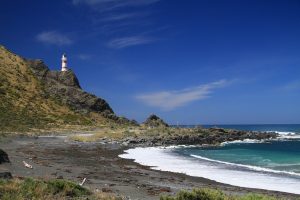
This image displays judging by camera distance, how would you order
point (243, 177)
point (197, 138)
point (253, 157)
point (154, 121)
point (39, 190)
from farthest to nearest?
point (154, 121) < point (197, 138) < point (253, 157) < point (243, 177) < point (39, 190)

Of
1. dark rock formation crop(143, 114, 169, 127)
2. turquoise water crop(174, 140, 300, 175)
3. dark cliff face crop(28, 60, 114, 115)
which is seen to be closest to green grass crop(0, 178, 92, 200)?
turquoise water crop(174, 140, 300, 175)

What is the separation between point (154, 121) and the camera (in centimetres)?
9594

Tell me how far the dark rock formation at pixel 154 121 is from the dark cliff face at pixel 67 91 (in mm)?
11561

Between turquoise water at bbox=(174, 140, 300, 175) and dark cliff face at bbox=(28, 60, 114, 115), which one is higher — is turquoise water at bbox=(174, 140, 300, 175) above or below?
below

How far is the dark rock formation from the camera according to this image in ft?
311

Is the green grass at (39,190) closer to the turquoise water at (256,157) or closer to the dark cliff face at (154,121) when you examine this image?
the turquoise water at (256,157)

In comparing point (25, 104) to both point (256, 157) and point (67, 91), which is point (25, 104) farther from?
point (256, 157)

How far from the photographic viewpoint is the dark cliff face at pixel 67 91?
97.9m

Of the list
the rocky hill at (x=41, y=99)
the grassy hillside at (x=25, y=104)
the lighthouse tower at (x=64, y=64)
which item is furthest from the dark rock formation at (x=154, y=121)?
the lighthouse tower at (x=64, y=64)

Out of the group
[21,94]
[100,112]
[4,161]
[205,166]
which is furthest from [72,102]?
[4,161]

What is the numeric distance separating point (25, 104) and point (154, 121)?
30.3 meters

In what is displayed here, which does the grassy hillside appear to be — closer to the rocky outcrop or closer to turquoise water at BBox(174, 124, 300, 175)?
the rocky outcrop

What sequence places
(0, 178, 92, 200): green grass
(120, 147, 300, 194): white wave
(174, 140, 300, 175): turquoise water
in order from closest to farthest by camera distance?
1. (0, 178, 92, 200): green grass
2. (120, 147, 300, 194): white wave
3. (174, 140, 300, 175): turquoise water

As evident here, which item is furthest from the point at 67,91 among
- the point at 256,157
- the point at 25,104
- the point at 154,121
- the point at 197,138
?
the point at 256,157
